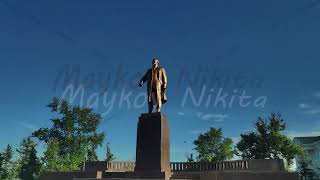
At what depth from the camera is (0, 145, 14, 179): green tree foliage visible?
5653 cm

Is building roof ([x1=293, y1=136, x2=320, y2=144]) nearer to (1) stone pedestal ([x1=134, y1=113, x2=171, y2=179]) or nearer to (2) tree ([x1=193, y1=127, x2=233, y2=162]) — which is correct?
(2) tree ([x1=193, y1=127, x2=233, y2=162])

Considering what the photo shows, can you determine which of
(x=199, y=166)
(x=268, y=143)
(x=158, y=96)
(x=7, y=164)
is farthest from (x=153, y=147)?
(x=7, y=164)

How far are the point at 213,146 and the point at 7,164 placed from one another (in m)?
46.9

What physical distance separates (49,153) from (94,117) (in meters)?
12.7

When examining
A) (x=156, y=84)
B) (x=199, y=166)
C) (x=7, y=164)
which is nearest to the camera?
(x=156, y=84)

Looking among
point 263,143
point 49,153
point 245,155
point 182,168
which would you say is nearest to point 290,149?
point 263,143

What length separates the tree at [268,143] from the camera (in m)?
36.9

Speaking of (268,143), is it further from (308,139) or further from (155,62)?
(308,139)

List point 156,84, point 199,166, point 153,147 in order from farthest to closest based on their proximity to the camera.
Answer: point 199,166 < point 156,84 < point 153,147

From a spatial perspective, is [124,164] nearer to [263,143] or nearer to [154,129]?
[154,129]

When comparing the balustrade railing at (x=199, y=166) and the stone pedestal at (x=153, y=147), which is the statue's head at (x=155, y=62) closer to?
the stone pedestal at (x=153, y=147)

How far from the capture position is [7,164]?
65.0m

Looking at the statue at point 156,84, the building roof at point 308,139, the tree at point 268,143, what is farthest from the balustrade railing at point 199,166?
the building roof at point 308,139

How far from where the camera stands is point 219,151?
4466 centimetres
